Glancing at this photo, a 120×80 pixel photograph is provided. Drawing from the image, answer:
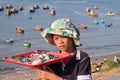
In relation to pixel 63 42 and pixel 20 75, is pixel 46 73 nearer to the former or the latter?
pixel 63 42

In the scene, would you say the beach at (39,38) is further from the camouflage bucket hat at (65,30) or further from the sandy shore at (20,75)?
the camouflage bucket hat at (65,30)

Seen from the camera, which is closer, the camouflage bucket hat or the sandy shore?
the camouflage bucket hat

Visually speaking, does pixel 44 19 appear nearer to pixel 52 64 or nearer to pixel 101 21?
pixel 101 21

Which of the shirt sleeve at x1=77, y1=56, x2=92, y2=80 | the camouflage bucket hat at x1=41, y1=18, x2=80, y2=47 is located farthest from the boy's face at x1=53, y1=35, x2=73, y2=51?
the shirt sleeve at x1=77, y1=56, x2=92, y2=80

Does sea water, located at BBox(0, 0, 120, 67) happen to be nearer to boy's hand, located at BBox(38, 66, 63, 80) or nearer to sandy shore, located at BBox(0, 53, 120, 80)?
sandy shore, located at BBox(0, 53, 120, 80)

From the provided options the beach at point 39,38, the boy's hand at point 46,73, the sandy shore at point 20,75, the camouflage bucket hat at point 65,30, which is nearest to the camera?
the boy's hand at point 46,73

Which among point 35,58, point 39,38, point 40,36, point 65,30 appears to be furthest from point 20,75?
point 65,30

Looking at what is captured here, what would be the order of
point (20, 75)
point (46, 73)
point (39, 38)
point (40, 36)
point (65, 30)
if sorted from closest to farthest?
point (46, 73)
point (65, 30)
point (20, 75)
point (39, 38)
point (40, 36)

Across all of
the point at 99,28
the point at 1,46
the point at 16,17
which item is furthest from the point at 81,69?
the point at 16,17

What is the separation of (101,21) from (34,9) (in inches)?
608

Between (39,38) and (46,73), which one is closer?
(46,73)

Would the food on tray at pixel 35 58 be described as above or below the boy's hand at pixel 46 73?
above

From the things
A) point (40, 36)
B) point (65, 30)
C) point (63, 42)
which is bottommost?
point (40, 36)

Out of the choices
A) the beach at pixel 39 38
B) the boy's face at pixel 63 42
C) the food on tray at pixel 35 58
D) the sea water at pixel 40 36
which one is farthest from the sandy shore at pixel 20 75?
the boy's face at pixel 63 42
